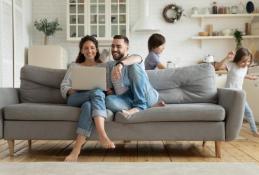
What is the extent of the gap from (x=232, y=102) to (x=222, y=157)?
0.46 metres

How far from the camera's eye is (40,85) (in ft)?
12.4

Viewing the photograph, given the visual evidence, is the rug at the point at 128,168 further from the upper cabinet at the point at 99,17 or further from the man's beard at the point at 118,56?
the upper cabinet at the point at 99,17

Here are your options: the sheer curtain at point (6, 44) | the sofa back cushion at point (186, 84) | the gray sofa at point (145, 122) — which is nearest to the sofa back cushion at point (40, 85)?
the gray sofa at point (145, 122)

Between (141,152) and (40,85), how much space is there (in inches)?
44.6

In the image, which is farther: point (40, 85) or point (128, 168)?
point (40, 85)

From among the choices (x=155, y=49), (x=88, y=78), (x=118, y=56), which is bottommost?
(x=88, y=78)

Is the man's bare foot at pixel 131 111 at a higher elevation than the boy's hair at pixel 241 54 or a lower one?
lower

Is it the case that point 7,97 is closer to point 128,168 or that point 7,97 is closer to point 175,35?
point 128,168

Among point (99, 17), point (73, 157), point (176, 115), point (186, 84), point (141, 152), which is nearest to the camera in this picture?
point (73, 157)

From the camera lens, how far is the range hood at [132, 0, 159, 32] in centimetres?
675

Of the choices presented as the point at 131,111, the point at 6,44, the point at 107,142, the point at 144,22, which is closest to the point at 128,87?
the point at 131,111

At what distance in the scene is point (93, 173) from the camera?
244 centimetres

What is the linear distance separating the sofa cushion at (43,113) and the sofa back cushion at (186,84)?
2.28ft

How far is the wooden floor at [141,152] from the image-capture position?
3203 mm
